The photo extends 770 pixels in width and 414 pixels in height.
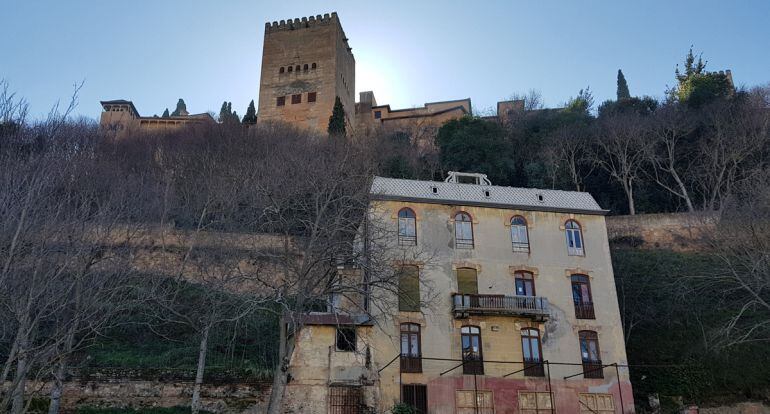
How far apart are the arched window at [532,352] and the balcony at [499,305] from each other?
695mm

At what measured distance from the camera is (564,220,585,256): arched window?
26859 millimetres

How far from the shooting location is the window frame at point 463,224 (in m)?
26.3

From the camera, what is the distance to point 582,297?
25953 mm

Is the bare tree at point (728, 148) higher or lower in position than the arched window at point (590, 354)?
higher

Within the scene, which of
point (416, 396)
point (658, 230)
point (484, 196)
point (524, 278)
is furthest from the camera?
point (658, 230)

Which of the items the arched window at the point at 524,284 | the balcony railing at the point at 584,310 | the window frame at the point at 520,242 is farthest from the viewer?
the window frame at the point at 520,242

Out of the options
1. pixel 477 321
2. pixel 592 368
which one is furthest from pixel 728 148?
pixel 477 321

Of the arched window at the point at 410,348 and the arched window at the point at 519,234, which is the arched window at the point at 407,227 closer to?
the arched window at the point at 410,348

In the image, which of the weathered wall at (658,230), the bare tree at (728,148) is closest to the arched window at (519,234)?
the weathered wall at (658,230)

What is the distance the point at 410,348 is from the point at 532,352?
491 cm

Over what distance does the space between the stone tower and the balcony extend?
37041 millimetres

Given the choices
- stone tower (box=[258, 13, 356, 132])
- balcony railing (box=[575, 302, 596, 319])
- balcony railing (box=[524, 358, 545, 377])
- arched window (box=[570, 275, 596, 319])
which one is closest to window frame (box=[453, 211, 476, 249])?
arched window (box=[570, 275, 596, 319])

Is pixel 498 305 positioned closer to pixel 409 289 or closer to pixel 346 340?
pixel 409 289

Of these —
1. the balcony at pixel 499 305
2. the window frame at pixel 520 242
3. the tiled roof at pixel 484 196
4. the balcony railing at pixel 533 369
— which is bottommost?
the balcony railing at pixel 533 369
